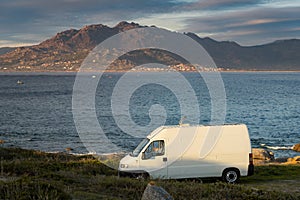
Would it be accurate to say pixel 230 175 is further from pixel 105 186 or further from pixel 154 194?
pixel 154 194

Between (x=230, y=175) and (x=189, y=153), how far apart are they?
2.16m

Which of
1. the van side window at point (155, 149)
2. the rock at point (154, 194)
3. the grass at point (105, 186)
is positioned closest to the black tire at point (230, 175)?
the grass at point (105, 186)

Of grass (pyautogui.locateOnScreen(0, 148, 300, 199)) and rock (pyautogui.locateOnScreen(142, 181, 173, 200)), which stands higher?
rock (pyautogui.locateOnScreen(142, 181, 173, 200))

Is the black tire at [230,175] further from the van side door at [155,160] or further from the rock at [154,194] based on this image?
the rock at [154,194]

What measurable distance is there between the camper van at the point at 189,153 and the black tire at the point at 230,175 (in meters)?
0.18

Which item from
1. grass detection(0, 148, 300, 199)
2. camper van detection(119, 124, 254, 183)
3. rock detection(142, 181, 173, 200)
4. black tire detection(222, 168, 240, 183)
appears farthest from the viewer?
black tire detection(222, 168, 240, 183)

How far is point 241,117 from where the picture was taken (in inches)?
2616

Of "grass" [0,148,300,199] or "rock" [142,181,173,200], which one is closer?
"rock" [142,181,173,200]

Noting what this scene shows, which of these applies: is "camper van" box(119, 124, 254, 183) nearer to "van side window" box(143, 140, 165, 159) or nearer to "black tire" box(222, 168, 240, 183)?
"van side window" box(143, 140, 165, 159)

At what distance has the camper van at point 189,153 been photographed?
16.9 m

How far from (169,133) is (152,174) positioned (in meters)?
1.83

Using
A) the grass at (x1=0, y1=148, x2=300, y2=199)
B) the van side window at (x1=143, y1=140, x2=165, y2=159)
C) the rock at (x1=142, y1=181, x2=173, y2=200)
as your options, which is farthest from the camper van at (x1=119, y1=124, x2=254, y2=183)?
the rock at (x1=142, y1=181, x2=173, y2=200)

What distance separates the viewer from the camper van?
1691 centimetres

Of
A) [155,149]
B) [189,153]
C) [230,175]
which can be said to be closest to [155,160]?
[155,149]
